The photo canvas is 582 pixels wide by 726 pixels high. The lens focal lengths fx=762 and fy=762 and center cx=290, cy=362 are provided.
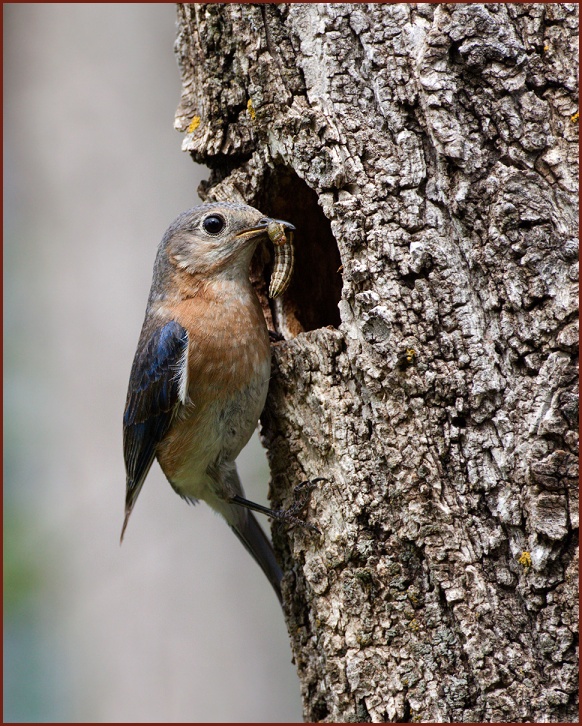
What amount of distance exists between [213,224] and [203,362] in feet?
2.31

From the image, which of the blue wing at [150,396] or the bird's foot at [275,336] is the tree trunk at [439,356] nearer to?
the bird's foot at [275,336]

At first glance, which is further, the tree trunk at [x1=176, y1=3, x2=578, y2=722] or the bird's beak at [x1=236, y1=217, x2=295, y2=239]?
the bird's beak at [x1=236, y1=217, x2=295, y2=239]

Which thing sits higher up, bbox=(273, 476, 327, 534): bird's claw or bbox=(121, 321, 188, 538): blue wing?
bbox=(121, 321, 188, 538): blue wing

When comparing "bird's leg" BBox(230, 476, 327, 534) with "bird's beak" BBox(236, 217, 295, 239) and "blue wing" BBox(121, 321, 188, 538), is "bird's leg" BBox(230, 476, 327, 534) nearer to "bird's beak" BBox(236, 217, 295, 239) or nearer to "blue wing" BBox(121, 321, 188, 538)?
"blue wing" BBox(121, 321, 188, 538)

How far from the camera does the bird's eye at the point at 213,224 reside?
384 centimetres

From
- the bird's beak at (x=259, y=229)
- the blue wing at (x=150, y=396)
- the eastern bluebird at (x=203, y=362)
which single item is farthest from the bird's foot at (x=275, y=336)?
the bird's beak at (x=259, y=229)

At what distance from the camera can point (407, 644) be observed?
303 centimetres

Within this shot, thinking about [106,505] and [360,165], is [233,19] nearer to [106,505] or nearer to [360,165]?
[360,165]

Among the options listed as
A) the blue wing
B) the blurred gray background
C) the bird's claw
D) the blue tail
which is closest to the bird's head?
the blue wing

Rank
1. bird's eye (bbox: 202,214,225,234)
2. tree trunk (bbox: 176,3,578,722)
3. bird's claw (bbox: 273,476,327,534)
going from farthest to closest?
bird's eye (bbox: 202,214,225,234), bird's claw (bbox: 273,476,327,534), tree trunk (bbox: 176,3,578,722)

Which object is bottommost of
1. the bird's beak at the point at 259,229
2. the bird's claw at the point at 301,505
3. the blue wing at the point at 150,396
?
the bird's claw at the point at 301,505

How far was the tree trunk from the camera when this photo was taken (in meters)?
2.77

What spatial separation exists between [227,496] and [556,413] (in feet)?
7.04

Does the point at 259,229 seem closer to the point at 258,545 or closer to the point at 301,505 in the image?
the point at 301,505
